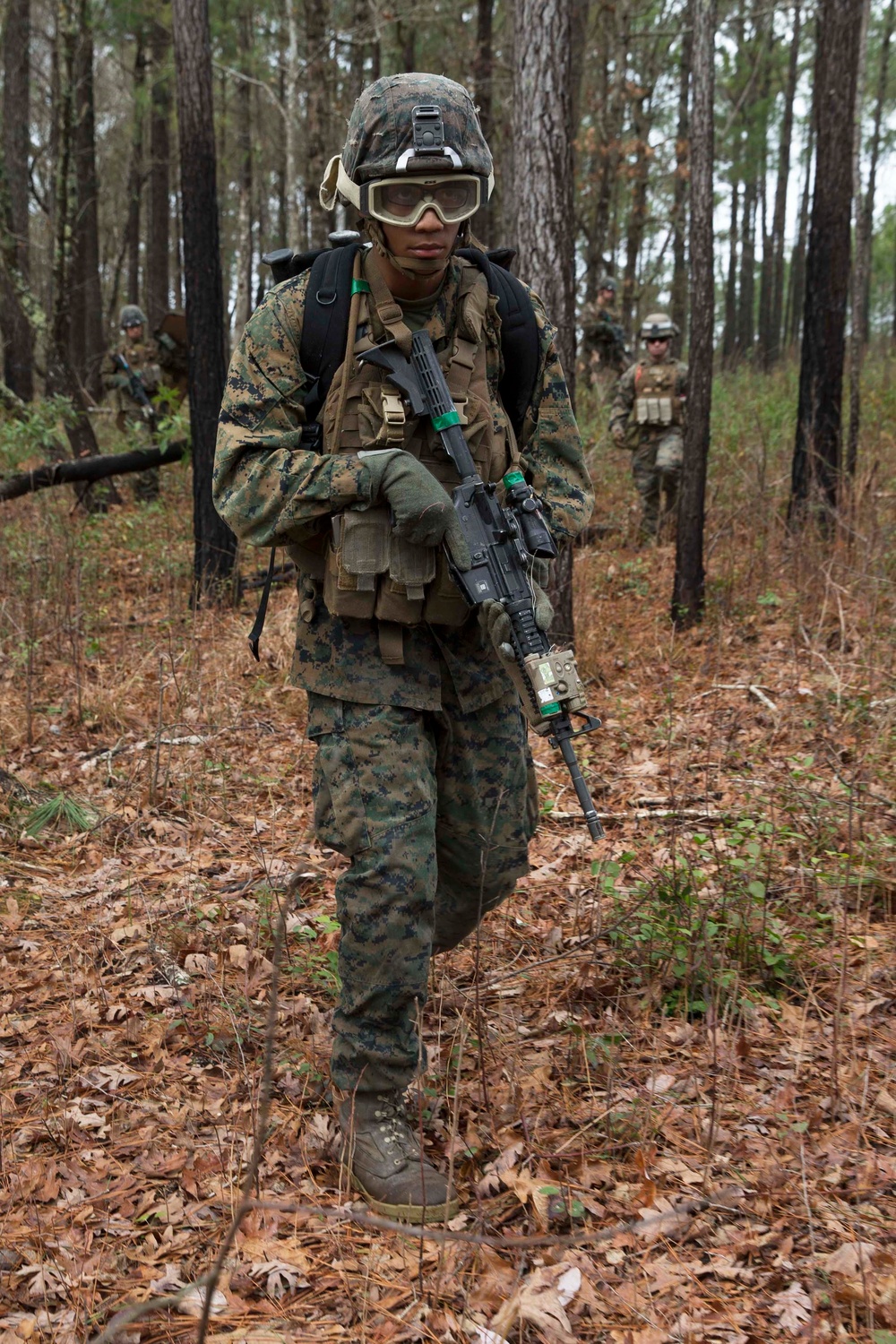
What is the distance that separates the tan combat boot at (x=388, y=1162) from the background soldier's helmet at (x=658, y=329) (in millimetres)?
9216

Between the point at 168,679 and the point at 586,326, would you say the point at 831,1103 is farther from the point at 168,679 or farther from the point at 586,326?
the point at 586,326

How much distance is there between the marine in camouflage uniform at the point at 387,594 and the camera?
2619mm

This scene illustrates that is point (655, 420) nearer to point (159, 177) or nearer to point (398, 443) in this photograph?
point (398, 443)

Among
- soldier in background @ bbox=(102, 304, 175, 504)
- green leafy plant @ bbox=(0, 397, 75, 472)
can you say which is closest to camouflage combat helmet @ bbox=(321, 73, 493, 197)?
green leafy plant @ bbox=(0, 397, 75, 472)

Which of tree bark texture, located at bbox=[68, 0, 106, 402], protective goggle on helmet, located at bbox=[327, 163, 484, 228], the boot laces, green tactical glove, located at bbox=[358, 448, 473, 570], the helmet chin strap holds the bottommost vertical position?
the boot laces

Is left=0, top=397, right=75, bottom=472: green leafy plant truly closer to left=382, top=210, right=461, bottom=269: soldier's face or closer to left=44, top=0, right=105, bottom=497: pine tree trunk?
left=44, top=0, right=105, bottom=497: pine tree trunk

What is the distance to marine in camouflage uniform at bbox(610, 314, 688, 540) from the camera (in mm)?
10438

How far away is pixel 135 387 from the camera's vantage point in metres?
13.6

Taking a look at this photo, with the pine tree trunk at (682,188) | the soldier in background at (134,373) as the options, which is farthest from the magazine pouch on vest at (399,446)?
the pine tree trunk at (682,188)

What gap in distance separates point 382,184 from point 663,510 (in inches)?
300

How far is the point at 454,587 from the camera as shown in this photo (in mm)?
2742

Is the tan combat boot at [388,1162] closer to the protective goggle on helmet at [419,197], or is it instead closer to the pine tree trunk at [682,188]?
the protective goggle on helmet at [419,197]

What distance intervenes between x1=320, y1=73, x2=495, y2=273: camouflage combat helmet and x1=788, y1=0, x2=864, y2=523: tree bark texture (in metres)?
6.08

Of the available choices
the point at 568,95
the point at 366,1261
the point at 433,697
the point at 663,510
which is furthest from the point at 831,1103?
the point at 663,510
